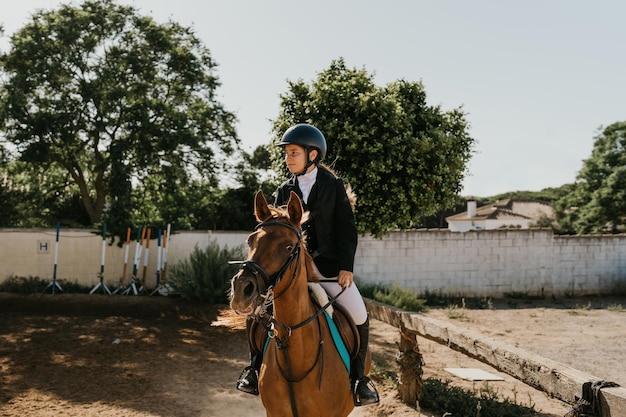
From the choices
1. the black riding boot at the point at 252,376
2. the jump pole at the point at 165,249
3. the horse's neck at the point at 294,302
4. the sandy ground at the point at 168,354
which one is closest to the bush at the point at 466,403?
the sandy ground at the point at 168,354

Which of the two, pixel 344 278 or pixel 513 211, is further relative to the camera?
pixel 513 211

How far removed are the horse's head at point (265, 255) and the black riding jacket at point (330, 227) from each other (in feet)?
2.07

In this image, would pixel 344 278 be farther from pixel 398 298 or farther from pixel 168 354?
pixel 398 298

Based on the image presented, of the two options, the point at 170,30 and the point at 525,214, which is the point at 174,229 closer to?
the point at 170,30

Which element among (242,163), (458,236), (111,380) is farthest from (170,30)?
(111,380)

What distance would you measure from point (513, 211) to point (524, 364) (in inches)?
1846

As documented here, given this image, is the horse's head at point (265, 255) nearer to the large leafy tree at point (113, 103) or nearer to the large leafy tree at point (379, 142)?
the large leafy tree at point (379, 142)

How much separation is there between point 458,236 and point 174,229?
9.50 metres

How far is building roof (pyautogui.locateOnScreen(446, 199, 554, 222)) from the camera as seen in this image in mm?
43688

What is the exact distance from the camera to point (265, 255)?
9.53 ft

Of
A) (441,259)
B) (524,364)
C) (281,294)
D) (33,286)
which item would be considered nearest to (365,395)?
(281,294)

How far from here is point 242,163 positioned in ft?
61.5

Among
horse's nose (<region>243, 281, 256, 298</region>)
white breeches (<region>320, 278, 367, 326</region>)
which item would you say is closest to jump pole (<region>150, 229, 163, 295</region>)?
white breeches (<region>320, 278, 367, 326</region>)

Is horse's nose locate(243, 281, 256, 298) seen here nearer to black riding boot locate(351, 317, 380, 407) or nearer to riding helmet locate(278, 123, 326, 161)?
riding helmet locate(278, 123, 326, 161)
